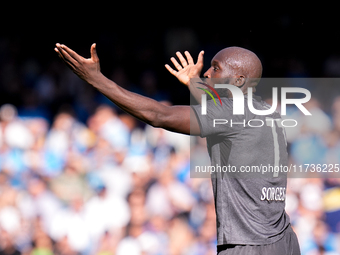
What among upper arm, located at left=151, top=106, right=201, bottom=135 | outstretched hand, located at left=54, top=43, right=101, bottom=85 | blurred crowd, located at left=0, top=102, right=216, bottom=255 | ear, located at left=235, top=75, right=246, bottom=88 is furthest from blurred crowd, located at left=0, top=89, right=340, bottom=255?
outstretched hand, located at left=54, top=43, right=101, bottom=85

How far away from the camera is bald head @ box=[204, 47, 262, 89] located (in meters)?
2.48

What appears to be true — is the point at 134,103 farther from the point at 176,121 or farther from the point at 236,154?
the point at 236,154

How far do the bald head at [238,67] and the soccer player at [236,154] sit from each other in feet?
0.25

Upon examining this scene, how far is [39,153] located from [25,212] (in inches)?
29.5

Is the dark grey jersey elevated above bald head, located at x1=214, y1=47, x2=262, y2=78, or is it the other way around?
bald head, located at x1=214, y1=47, x2=262, y2=78

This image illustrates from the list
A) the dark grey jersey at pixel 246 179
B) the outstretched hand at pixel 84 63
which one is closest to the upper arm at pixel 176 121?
the dark grey jersey at pixel 246 179

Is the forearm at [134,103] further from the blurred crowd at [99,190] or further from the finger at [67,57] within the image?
the blurred crowd at [99,190]

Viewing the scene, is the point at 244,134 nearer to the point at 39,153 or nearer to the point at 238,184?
the point at 238,184

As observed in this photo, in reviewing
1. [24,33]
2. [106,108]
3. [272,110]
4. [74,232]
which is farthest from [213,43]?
[272,110]

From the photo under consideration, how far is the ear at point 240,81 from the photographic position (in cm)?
247

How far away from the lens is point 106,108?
5.85 meters

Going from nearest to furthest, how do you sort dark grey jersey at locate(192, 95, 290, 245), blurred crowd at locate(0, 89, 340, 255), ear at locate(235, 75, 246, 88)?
dark grey jersey at locate(192, 95, 290, 245) < ear at locate(235, 75, 246, 88) < blurred crowd at locate(0, 89, 340, 255)

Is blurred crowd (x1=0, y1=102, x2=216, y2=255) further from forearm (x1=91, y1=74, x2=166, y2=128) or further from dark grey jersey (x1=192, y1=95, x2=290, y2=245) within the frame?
forearm (x1=91, y1=74, x2=166, y2=128)

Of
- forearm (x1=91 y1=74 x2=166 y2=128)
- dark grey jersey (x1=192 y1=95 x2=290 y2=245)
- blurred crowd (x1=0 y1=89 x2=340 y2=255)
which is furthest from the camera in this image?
Answer: blurred crowd (x1=0 y1=89 x2=340 y2=255)
